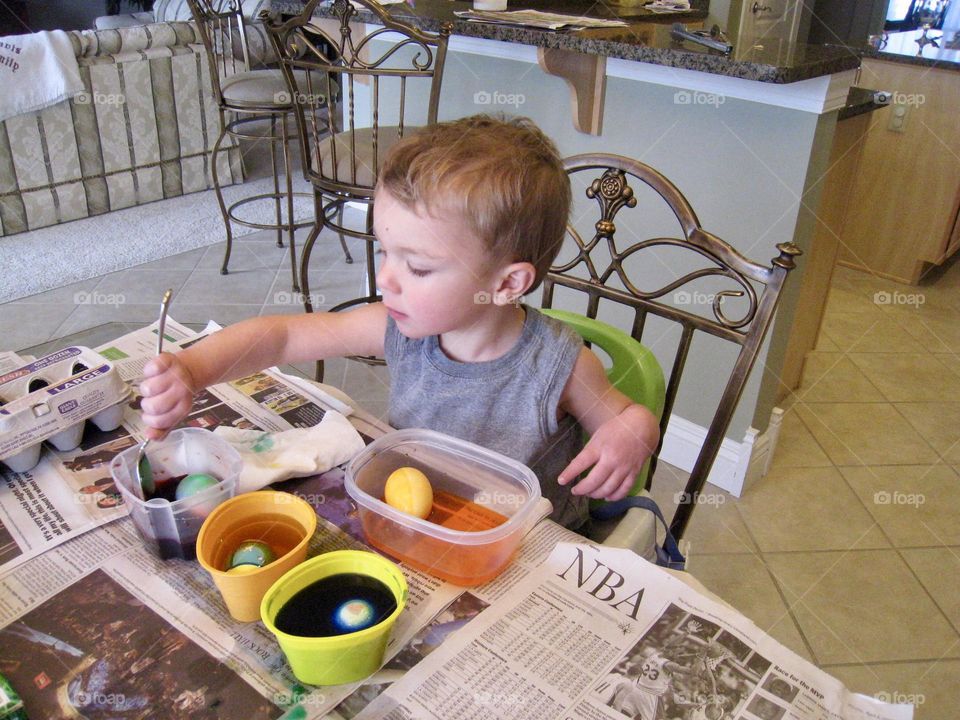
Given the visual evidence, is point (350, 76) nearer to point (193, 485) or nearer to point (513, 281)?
point (513, 281)

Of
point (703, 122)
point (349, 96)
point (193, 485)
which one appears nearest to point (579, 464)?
point (193, 485)

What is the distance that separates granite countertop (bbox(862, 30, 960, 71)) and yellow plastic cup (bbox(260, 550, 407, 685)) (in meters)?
2.67

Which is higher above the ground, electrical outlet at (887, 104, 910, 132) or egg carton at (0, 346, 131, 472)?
electrical outlet at (887, 104, 910, 132)

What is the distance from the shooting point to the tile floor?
1.58 metres

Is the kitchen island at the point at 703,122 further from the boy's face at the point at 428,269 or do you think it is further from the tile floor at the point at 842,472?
the boy's face at the point at 428,269

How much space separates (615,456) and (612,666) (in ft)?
0.81

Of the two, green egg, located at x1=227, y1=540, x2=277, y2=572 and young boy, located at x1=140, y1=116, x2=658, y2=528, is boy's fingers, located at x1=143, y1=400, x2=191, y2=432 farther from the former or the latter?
green egg, located at x1=227, y1=540, x2=277, y2=572

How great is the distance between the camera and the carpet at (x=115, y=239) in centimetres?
285

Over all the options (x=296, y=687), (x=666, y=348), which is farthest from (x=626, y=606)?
(x=666, y=348)

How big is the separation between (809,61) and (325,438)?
3.99 ft

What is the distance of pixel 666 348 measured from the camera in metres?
1.98

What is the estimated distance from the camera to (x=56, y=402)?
0.80 m

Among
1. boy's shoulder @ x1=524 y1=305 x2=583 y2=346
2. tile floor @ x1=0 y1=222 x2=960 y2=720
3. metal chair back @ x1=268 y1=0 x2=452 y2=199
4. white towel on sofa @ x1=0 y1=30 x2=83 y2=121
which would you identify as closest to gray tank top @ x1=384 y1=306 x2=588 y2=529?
boy's shoulder @ x1=524 y1=305 x2=583 y2=346

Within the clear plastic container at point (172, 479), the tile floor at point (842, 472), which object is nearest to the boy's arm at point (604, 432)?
the clear plastic container at point (172, 479)
